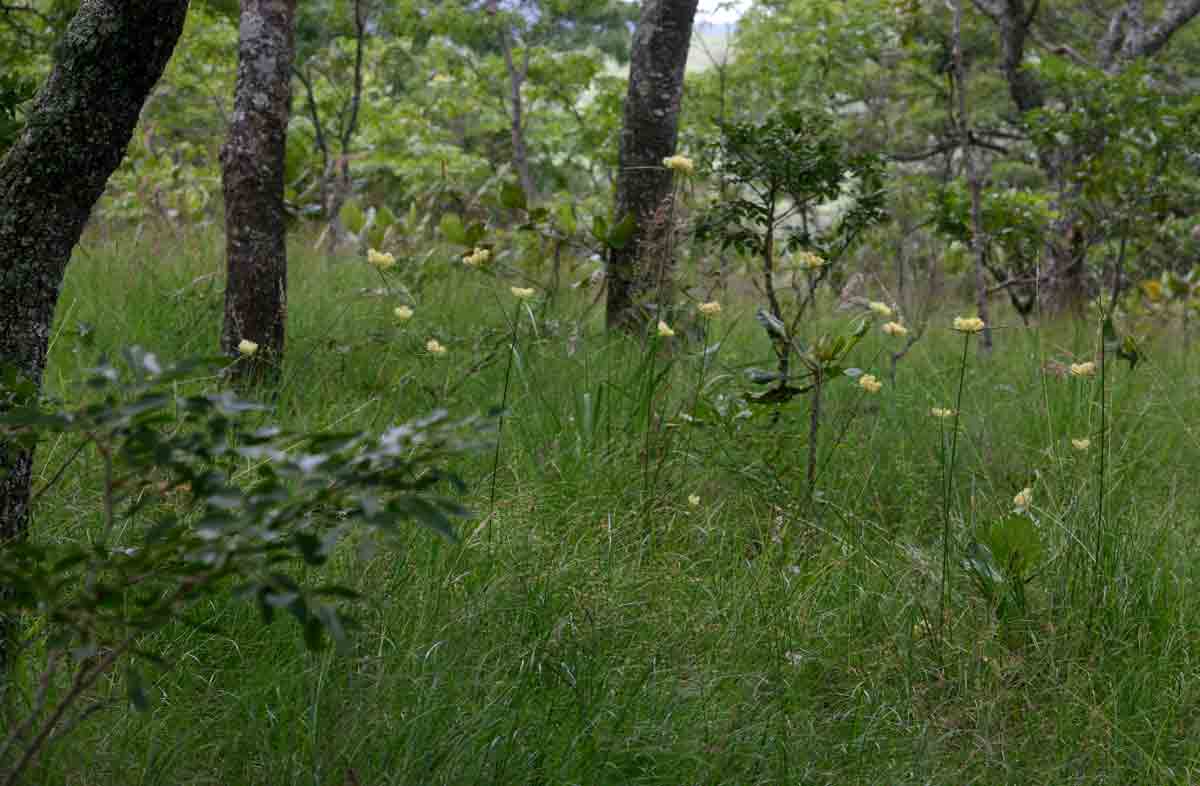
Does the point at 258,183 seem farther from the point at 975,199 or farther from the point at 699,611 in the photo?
the point at 975,199

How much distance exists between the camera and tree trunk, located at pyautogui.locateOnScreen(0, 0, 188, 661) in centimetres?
177

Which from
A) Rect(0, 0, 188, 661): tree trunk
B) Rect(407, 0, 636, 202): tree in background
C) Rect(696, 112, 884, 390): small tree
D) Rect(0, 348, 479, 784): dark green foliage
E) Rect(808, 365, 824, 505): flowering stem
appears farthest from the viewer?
Rect(407, 0, 636, 202): tree in background

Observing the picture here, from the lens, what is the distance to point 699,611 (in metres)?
2.55

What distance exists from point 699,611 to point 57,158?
159cm

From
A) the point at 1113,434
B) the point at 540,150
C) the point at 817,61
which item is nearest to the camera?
the point at 1113,434

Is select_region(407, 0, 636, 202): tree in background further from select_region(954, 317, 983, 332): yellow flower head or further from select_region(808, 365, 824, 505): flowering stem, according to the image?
select_region(954, 317, 983, 332): yellow flower head

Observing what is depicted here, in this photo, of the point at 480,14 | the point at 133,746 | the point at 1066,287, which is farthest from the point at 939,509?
the point at 480,14

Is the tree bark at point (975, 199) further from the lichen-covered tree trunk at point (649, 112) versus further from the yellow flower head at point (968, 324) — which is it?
the yellow flower head at point (968, 324)

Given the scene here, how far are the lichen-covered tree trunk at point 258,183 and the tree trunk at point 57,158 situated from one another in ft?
6.57

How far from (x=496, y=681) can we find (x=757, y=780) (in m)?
0.52

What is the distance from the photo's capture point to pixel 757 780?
2.04 meters

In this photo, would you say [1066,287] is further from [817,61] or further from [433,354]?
[433,354]

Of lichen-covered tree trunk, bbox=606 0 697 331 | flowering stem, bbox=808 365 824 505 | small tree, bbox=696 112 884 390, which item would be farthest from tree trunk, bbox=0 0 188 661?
lichen-covered tree trunk, bbox=606 0 697 331

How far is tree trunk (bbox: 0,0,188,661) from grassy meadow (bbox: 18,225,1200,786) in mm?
317
